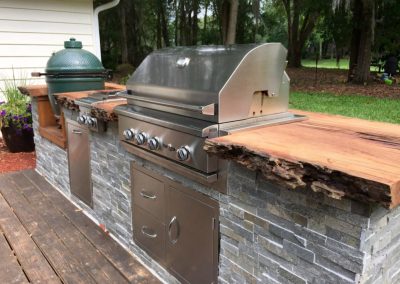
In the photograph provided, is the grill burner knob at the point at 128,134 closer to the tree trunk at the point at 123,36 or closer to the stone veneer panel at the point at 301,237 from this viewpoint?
the stone veneer panel at the point at 301,237

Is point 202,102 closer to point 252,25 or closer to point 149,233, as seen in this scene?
point 149,233

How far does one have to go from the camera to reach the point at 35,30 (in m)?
5.77

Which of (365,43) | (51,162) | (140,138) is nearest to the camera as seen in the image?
(140,138)

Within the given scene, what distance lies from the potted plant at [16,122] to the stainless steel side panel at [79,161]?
2.13 metres

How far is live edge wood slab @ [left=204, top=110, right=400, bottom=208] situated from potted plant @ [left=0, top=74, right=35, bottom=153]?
435cm

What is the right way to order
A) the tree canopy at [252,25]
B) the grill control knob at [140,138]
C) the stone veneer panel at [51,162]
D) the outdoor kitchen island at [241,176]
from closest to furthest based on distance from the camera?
the outdoor kitchen island at [241,176] → the grill control knob at [140,138] → the stone veneer panel at [51,162] → the tree canopy at [252,25]

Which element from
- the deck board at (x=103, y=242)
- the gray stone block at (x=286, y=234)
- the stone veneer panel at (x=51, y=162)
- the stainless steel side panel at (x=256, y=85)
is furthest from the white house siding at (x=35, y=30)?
the gray stone block at (x=286, y=234)

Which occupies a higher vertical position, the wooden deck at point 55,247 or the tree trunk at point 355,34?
the tree trunk at point 355,34

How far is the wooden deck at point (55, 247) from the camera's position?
2.38 metres

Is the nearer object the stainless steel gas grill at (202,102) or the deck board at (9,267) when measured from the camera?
the stainless steel gas grill at (202,102)

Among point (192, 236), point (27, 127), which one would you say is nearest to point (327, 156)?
point (192, 236)

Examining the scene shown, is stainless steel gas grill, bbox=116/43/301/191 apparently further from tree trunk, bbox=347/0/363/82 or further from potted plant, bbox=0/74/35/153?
tree trunk, bbox=347/0/363/82

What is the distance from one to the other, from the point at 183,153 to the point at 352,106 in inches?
230

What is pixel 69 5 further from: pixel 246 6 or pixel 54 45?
pixel 246 6
